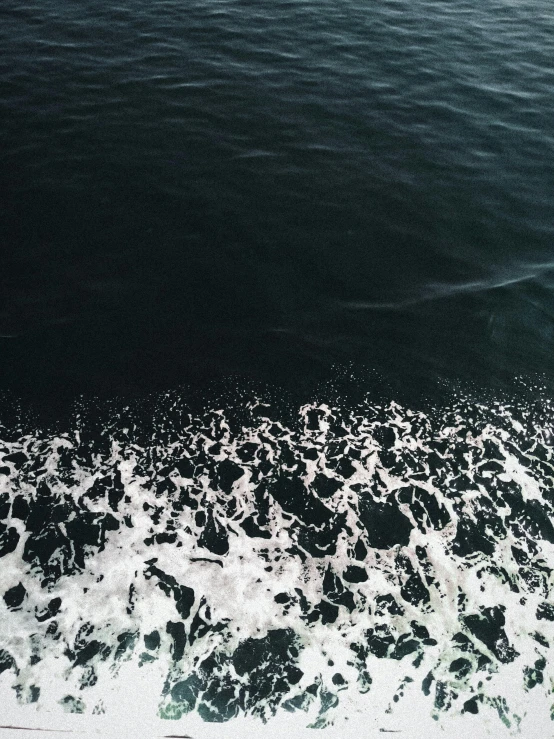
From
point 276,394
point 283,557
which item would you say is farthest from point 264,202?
point 283,557

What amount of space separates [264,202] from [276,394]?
4.58 m

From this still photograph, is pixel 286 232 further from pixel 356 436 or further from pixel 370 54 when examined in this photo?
pixel 370 54

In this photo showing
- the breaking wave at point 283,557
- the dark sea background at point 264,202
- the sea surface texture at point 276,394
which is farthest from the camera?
the dark sea background at point 264,202

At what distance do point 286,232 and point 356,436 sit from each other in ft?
14.4

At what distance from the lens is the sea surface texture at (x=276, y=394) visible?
A: 552cm

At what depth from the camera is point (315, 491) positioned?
22.4 ft

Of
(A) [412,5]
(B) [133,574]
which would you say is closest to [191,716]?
(B) [133,574]

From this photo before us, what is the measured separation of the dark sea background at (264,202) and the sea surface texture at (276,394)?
0.06m

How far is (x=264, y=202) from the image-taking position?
10.7 m

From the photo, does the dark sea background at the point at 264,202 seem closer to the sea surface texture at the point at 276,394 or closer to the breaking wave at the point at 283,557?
the sea surface texture at the point at 276,394

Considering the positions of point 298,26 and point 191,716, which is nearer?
point 191,716

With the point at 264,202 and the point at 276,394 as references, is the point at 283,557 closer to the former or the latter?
the point at 276,394

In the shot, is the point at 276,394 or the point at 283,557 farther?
the point at 276,394

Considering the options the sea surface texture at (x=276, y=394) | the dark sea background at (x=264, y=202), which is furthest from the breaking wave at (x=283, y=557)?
the dark sea background at (x=264, y=202)
